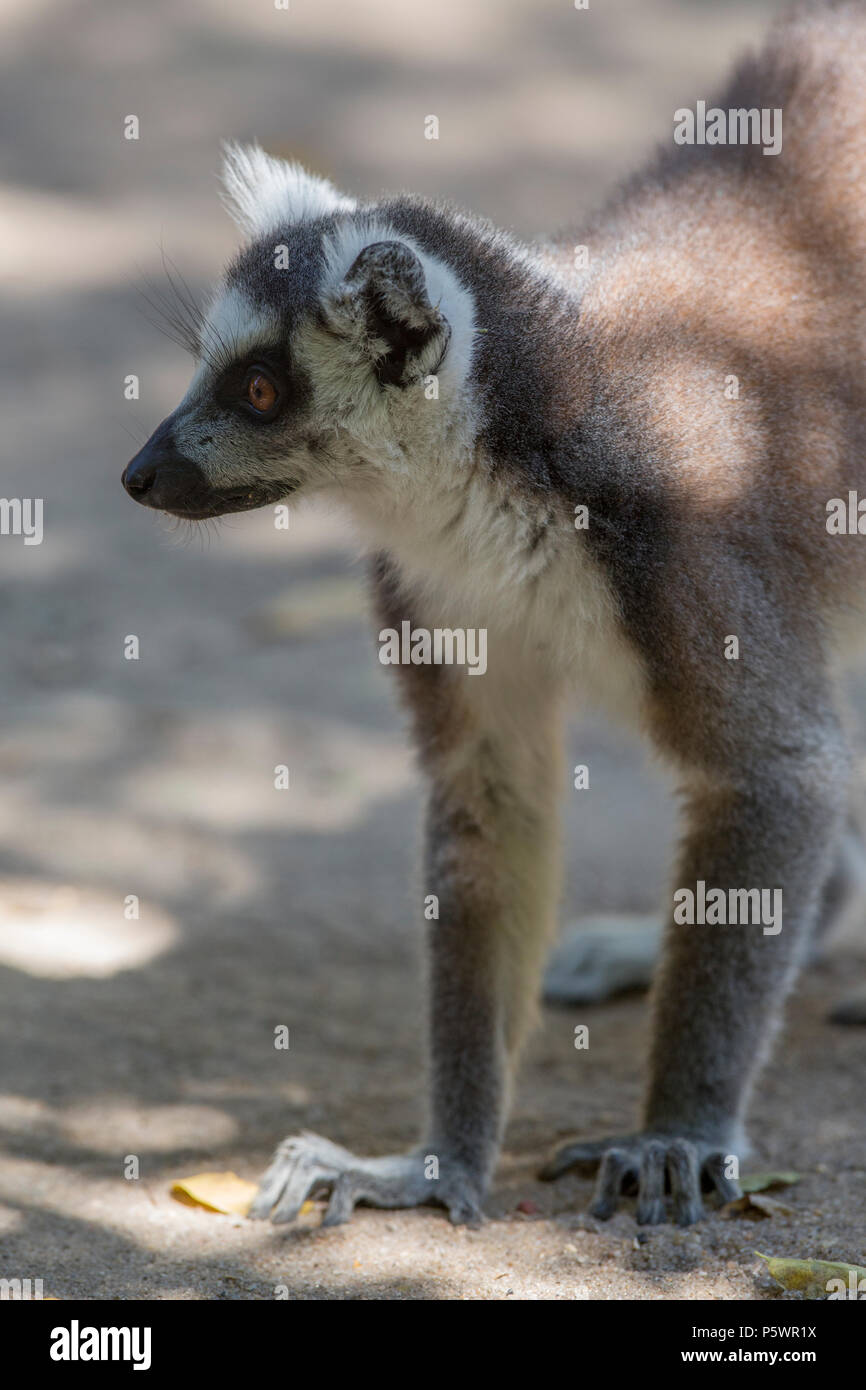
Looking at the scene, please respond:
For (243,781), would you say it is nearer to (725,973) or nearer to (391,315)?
(725,973)

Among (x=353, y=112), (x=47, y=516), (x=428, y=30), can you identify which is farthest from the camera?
(x=428, y=30)

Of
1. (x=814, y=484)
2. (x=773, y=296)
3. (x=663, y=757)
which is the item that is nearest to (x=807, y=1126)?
(x=663, y=757)

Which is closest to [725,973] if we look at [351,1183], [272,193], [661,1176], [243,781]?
[661,1176]

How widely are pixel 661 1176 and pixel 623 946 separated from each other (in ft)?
7.20

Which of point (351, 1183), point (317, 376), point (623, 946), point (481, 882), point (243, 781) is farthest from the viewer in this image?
point (243, 781)

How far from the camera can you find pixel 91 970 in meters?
6.18

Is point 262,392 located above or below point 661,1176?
above

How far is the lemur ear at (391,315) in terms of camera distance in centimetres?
425

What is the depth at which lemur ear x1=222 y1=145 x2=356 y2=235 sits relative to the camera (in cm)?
476

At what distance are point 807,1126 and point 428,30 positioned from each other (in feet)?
42.1

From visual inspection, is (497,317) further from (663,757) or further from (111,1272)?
(111,1272)

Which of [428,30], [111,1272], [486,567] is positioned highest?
[428,30]

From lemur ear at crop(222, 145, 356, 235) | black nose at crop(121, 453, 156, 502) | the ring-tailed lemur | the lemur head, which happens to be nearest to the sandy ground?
the ring-tailed lemur

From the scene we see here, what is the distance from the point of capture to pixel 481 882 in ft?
16.9
